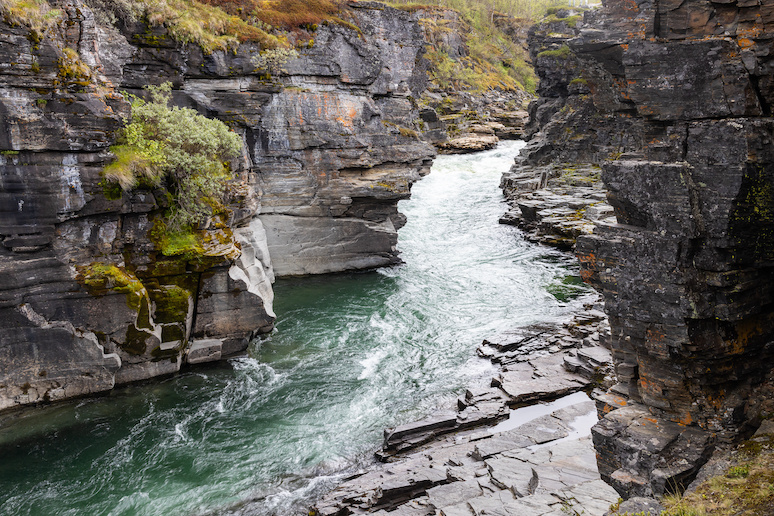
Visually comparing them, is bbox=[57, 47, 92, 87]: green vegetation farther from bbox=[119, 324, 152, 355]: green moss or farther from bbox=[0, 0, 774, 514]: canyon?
bbox=[119, 324, 152, 355]: green moss

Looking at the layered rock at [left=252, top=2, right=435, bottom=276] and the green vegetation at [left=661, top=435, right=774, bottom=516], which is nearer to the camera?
the green vegetation at [left=661, top=435, right=774, bottom=516]

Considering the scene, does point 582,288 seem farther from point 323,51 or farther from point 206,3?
point 206,3

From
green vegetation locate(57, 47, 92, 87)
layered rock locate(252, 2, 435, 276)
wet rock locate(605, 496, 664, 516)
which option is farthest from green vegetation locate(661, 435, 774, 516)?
layered rock locate(252, 2, 435, 276)

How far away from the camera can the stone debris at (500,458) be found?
1115 cm

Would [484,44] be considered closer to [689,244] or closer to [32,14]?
[32,14]

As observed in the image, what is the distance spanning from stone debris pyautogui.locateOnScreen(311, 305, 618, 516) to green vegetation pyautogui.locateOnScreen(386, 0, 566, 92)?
5899 cm

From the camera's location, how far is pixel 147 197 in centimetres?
1888

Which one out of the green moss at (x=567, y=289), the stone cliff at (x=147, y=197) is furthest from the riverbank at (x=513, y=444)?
the stone cliff at (x=147, y=197)

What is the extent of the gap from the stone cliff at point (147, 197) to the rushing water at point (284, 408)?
1547 millimetres

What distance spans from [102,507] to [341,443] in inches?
250

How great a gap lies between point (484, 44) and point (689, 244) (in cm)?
8542

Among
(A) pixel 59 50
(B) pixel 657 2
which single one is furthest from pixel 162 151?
(B) pixel 657 2

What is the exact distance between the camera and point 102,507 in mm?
13805

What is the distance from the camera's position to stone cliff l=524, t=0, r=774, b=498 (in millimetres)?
9148
